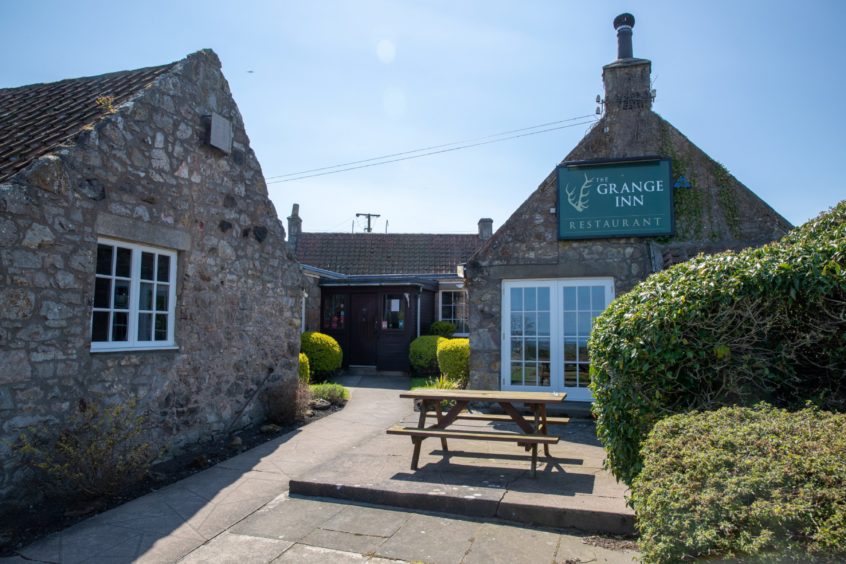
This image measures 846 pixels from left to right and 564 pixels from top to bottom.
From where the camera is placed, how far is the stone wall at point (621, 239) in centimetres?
895

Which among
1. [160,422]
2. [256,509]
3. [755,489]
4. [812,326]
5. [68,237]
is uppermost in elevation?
[68,237]

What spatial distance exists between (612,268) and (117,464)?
23.7ft

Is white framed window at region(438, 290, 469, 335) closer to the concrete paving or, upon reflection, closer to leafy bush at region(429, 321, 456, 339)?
leafy bush at region(429, 321, 456, 339)

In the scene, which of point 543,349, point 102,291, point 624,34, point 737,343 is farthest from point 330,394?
point 624,34

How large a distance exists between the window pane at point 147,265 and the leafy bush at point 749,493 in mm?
5826

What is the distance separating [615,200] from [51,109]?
8129mm

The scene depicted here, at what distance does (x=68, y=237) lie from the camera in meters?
5.64

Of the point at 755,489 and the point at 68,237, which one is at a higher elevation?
the point at 68,237

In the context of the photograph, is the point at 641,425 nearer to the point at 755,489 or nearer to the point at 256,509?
the point at 755,489

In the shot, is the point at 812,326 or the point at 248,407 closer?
the point at 812,326

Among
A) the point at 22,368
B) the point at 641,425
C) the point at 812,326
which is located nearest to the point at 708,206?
the point at 812,326

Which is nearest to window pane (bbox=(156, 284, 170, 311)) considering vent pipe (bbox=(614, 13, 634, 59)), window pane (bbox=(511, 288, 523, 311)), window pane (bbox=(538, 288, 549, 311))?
window pane (bbox=(511, 288, 523, 311))

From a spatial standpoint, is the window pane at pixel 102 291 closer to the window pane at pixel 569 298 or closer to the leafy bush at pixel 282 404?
the leafy bush at pixel 282 404

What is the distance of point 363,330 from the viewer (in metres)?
16.7
